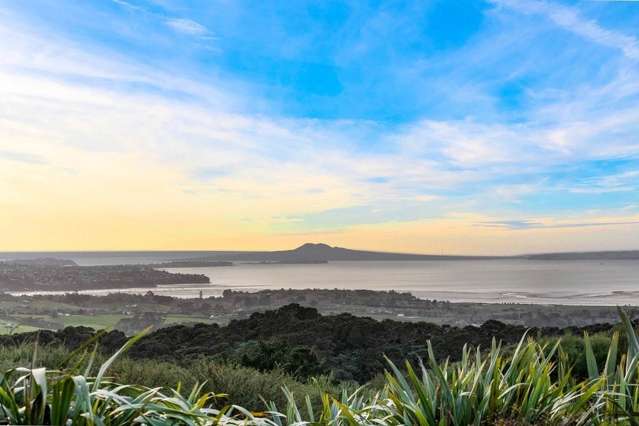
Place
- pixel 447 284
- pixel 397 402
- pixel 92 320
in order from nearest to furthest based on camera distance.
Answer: pixel 397 402, pixel 92 320, pixel 447 284

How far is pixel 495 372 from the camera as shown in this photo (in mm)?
3113

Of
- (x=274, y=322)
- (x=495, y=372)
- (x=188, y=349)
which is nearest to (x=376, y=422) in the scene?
(x=495, y=372)

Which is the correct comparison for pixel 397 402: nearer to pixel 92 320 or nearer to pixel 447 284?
pixel 92 320

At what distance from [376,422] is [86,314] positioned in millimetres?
11081

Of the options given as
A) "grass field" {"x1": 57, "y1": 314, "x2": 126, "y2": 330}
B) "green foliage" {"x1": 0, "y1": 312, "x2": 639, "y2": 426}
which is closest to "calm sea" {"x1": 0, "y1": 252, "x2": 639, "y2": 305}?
"grass field" {"x1": 57, "y1": 314, "x2": 126, "y2": 330}

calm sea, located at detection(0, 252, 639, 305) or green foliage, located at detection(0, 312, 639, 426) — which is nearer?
green foliage, located at detection(0, 312, 639, 426)

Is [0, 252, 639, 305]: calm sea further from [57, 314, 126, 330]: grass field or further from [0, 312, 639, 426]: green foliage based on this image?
[0, 312, 639, 426]: green foliage

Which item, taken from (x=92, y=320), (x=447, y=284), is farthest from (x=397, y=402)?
(x=447, y=284)

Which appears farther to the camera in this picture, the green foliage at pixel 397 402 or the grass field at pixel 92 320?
the grass field at pixel 92 320

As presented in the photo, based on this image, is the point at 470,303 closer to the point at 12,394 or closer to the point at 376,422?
the point at 376,422

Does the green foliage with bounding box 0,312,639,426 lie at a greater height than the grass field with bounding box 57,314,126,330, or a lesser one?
greater

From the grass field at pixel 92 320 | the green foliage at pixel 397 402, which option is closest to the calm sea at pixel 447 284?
the grass field at pixel 92 320

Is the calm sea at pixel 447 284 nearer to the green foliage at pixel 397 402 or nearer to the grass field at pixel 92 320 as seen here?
the grass field at pixel 92 320

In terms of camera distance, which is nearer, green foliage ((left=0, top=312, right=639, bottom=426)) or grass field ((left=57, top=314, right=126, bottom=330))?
green foliage ((left=0, top=312, right=639, bottom=426))
